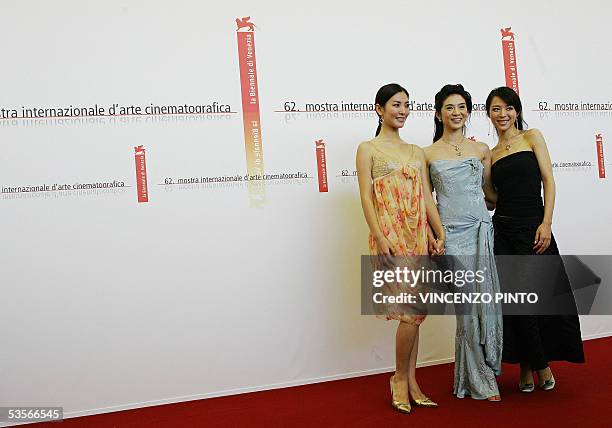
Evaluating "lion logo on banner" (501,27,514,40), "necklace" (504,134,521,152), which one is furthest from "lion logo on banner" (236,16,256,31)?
"lion logo on banner" (501,27,514,40)

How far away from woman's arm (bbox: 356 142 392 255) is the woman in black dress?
2.13 ft

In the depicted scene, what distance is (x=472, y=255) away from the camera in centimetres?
315

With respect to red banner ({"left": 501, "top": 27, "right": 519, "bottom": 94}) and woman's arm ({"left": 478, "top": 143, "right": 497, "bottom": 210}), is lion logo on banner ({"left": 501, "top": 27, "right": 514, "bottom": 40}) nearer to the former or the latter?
red banner ({"left": 501, "top": 27, "right": 519, "bottom": 94})

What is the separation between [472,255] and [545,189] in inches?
19.8

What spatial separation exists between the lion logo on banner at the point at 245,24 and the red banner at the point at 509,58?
1732 millimetres

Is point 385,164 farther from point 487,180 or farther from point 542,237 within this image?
point 542,237

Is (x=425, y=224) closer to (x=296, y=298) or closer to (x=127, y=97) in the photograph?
(x=296, y=298)

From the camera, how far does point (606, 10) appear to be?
4.57 m

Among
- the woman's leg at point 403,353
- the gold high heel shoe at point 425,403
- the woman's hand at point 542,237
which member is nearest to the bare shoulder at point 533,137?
the woman's hand at point 542,237

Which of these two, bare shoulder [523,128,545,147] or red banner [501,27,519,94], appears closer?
bare shoulder [523,128,545,147]

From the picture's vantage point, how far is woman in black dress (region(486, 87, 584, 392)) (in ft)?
10.3

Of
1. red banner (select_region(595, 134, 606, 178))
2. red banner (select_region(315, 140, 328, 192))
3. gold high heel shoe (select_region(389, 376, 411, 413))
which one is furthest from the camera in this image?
red banner (select_region(595, 134, 606, 178))

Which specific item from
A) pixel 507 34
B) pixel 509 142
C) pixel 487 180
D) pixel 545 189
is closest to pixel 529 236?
pixel 545 189

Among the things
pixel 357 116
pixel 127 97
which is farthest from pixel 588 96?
pixel 127 97
